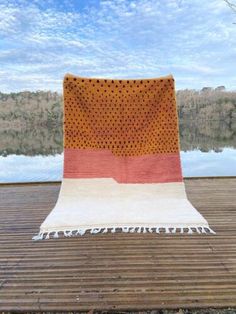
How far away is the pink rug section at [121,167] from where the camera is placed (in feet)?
9.86

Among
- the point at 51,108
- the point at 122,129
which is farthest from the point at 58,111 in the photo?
the point at 122,129

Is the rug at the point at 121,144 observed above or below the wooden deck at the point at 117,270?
above

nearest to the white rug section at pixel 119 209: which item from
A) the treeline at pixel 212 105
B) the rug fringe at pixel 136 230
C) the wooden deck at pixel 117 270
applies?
the rug fringe at pixel 136 230

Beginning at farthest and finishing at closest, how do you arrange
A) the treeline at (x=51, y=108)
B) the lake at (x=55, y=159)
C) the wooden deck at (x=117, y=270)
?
1. the treeline at (x=51, y=108)
2. the lake at (x=55, y=159)
3. the wooden deck at (x=117, y=270)

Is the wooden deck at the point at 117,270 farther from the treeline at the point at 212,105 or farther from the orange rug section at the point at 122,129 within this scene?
the treeline at the point at 212,105

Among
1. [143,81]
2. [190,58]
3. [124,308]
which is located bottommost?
[124,308]

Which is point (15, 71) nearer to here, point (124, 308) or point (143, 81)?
point (143, 81)

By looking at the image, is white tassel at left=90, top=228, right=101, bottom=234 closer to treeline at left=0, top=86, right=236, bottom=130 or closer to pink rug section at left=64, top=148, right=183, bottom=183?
pink rug section at left=64, top=148, right=183, bottom=183

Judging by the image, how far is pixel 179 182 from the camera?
117 inches

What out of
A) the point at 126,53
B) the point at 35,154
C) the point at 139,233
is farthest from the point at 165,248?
the point at 35,154

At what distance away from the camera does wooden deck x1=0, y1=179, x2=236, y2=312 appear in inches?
61.9

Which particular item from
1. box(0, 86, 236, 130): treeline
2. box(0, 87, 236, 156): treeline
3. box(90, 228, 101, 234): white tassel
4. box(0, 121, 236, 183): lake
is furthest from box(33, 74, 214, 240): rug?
box(0, 86, 236, 130): treeline

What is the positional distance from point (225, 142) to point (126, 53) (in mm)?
5191

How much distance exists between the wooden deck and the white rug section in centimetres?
10
